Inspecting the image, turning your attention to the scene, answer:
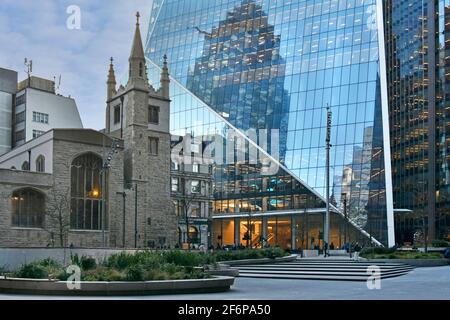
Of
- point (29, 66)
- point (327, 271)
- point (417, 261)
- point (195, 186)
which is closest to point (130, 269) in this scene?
point (327, 271)

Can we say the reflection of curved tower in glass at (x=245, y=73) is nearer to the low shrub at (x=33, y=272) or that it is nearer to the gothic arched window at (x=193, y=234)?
the gothic arched window at (x=193, y=234)

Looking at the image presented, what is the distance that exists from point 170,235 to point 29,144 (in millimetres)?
17486

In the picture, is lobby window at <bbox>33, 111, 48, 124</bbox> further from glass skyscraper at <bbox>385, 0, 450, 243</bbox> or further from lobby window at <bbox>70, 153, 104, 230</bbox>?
glass skyscraper at <bbox>385, 0, 450, 243</bbox>

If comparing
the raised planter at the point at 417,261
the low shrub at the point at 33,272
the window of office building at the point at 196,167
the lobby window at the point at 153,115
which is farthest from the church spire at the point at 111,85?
the low shrub at the point at 33,272

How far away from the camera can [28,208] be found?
5628cm

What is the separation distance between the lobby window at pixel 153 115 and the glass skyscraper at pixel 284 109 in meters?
16.4

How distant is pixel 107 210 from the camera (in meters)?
61.7

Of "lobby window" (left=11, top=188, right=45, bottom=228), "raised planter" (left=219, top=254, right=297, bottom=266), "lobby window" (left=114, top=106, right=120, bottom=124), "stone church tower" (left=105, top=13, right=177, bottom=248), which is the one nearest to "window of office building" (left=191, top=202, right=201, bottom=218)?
"stone church tower" (left=105, top=13, right=177, bottom=248)

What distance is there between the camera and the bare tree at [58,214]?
5600cm

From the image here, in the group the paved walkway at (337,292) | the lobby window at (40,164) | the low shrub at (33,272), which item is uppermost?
the lobby window at (40,164)

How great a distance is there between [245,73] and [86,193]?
35.3 m

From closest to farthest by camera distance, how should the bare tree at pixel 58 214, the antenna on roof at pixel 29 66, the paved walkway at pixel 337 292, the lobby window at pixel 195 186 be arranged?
the paved walkway at pixel 337 292, the bare tree at pixel 58 214, the lobby window at pixel 195 186, the antenna on roof at pixel 29 66

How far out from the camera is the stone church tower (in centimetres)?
6600

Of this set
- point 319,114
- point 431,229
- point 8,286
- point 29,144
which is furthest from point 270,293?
point 431,229
